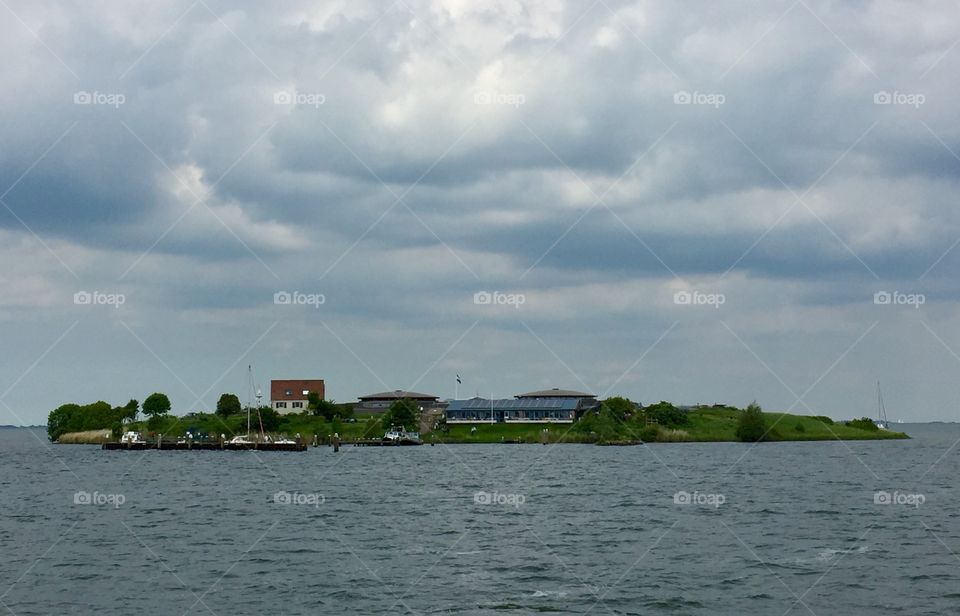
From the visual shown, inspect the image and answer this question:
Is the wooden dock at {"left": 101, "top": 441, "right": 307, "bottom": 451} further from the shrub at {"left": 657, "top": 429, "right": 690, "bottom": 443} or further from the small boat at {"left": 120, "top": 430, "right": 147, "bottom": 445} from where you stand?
the shrub at {"left": 657, "top": 429, "right": 690, "bottom": 443}

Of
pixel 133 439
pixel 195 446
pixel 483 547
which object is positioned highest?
pixel 133 439

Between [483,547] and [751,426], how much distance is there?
161 m

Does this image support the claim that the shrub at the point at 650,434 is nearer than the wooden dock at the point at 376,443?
No

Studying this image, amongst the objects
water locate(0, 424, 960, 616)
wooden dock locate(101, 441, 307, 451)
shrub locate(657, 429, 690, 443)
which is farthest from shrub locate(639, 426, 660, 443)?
water locate(0, 424, 960, 616)

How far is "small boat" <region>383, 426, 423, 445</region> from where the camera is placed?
184 m

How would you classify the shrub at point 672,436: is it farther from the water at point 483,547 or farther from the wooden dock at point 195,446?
the water at point 483,547

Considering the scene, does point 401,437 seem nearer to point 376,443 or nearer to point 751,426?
point 376,443

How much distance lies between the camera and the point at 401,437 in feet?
611

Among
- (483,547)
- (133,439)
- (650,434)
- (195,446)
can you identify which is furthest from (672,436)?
(483,547)

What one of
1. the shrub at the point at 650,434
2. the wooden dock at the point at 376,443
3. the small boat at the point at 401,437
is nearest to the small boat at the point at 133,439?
the wooden dock at the point at 376,443

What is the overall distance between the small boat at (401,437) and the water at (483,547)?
101797 millimetres

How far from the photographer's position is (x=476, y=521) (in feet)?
168

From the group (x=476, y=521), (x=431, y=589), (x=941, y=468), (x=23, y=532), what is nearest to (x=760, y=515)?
(x=476, y=521)

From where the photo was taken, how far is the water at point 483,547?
104 ft
